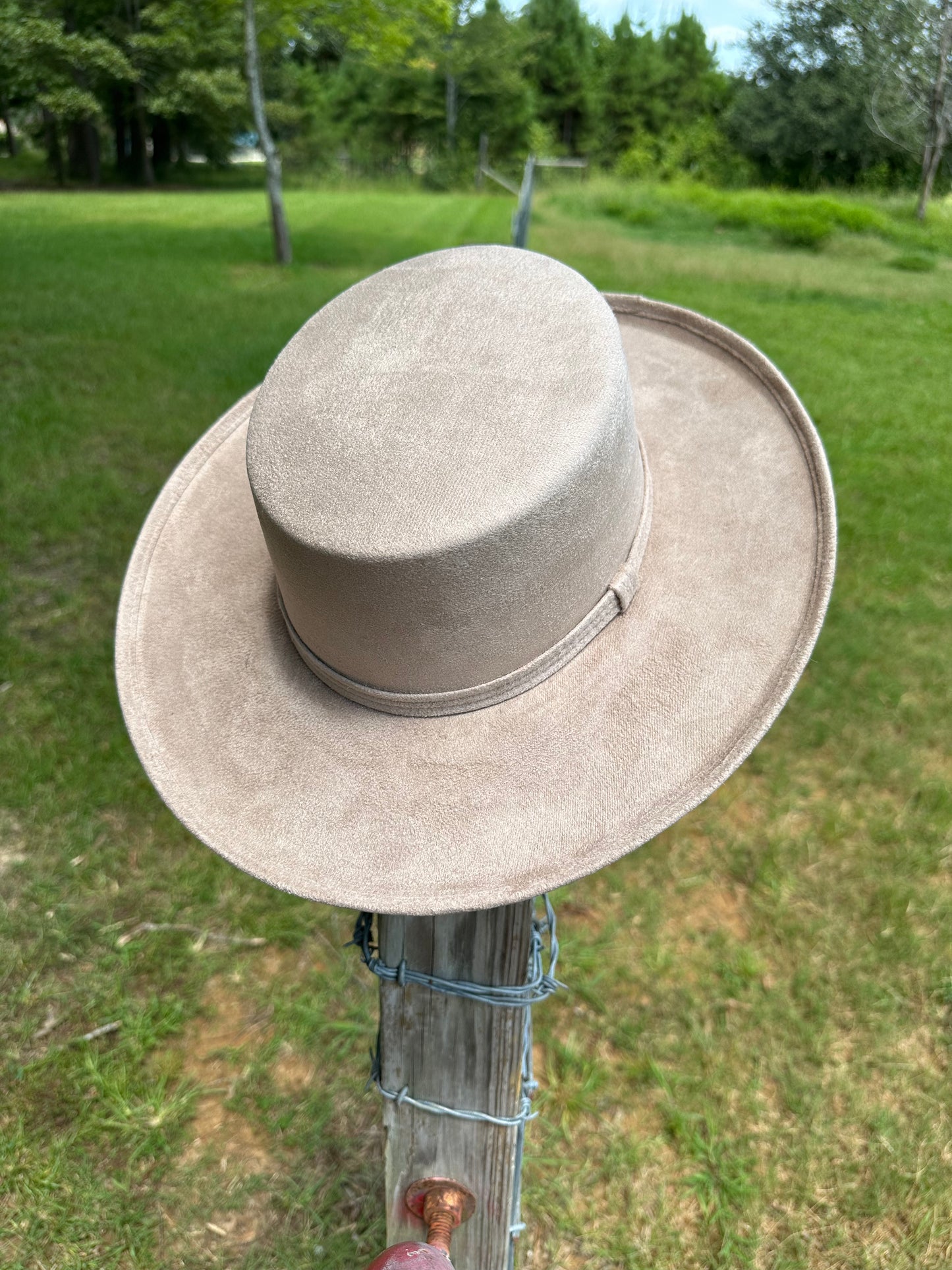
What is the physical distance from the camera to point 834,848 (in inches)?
119

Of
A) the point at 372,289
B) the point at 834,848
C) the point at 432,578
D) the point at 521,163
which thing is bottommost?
the point at 834,848

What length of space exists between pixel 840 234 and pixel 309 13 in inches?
314

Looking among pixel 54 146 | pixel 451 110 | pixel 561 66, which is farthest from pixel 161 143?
pixel 561 66

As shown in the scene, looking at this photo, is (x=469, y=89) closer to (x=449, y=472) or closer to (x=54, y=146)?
(x=54, y=146)

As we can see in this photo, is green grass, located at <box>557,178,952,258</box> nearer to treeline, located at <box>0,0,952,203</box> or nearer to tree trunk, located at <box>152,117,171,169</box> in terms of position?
treeline, located at <box>0,0,952,203</box>

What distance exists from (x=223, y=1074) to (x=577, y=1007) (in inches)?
38.9

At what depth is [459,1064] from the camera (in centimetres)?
141

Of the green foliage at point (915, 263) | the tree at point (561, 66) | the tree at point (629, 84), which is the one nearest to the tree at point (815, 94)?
the green foliage at point (915, 263)

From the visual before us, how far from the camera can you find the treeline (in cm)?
880

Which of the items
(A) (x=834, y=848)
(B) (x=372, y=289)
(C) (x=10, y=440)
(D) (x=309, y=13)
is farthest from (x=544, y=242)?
(B) (x=372, y=289)

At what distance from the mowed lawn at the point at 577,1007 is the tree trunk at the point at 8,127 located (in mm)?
5372

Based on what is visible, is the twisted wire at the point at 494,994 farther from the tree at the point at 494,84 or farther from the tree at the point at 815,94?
the tree at the point at 494,84

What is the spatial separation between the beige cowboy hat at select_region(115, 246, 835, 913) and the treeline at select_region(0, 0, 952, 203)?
811 cm

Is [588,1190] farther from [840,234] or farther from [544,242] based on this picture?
[840,234]
